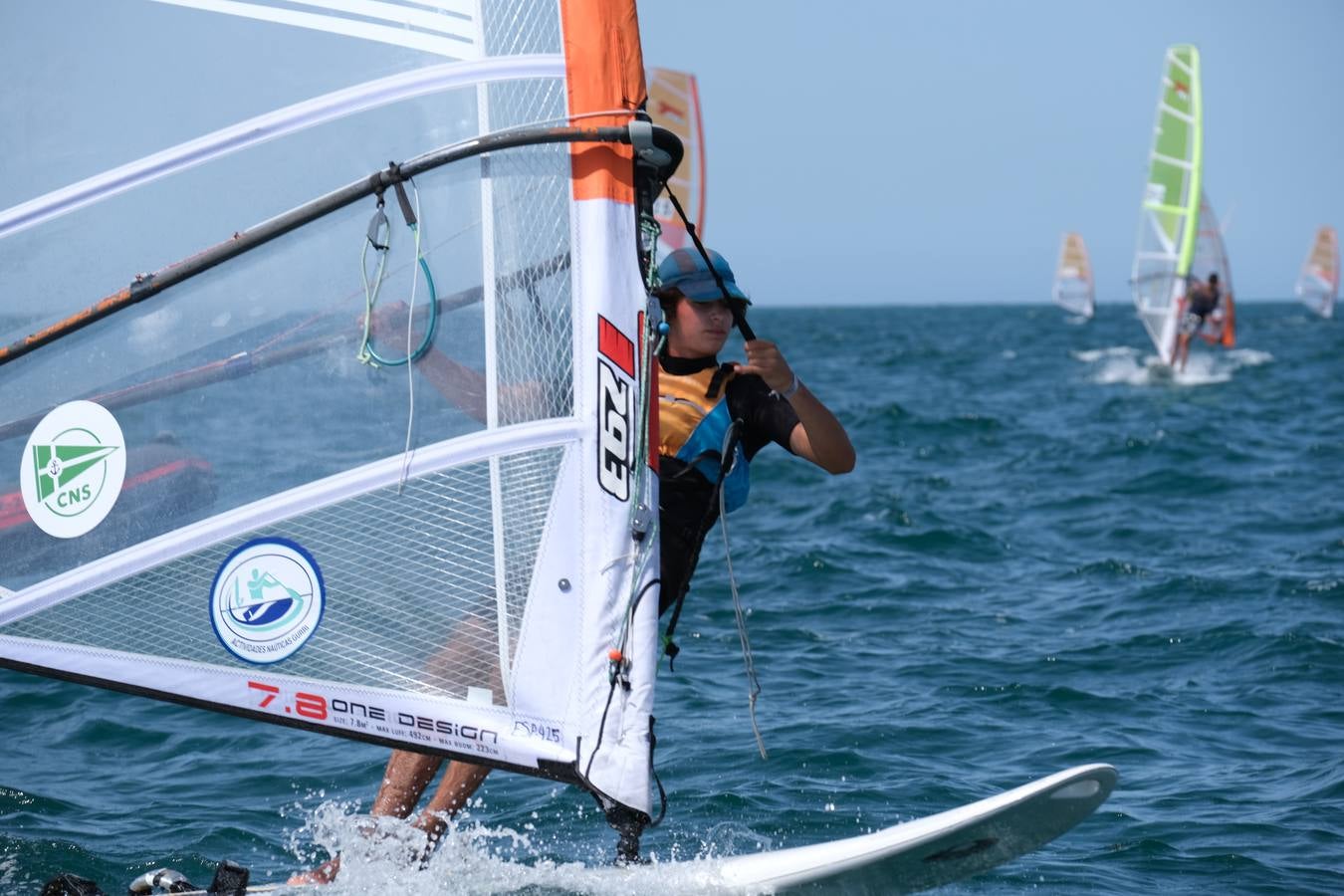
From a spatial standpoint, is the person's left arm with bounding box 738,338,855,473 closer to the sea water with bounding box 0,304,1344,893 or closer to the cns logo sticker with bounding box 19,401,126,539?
the sea water with bounding box 0,304,1344,893

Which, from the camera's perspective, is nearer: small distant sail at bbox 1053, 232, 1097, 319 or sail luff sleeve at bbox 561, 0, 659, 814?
sail luff sleeve at bbox 561, 0, 659, 814

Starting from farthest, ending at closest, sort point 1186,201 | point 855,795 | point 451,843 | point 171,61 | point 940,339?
point 940,339 < point 1186,201 < point 855,795 < point 451,843 < point 171,61

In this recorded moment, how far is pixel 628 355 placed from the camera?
3.08 metres

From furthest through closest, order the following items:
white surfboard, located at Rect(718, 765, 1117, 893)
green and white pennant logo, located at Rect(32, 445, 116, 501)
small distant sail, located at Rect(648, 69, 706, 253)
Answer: small distant sail, located at Rect(648, 69, 706, 253) → white surfboard, located at Rect(718, 765, 1117, 893) → green and white pennant logo, located at Rect(32, 445, 116, 501)

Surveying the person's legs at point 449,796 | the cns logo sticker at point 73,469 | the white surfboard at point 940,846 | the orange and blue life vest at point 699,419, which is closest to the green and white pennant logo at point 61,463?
the cns logo sticker at point 73,469

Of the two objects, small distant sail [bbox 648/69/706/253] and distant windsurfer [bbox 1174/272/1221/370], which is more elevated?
small distant sail [bbox 648/69/706/253]

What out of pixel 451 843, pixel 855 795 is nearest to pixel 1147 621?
pixel 855 795

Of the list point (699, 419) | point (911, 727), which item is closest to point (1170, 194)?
point (911, 727)

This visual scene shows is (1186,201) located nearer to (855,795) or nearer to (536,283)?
(855,795)

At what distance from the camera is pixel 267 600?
3020 mm

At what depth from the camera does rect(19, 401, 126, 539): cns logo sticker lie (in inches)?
118

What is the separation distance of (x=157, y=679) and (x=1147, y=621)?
17.1 ft

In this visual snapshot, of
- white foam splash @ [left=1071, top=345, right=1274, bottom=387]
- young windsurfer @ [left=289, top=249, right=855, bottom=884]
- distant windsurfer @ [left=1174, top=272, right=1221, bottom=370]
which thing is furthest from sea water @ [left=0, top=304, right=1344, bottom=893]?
distant windsurfer @ [left=1174, top=272, right=1221, bottom=370]

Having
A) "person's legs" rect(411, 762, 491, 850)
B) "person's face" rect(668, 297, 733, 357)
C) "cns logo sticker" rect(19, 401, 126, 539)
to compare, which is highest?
"person's face" rect(668, 297, 733, 357)
